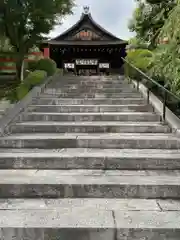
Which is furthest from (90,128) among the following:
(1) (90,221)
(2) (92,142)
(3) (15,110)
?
(1) (90,221)

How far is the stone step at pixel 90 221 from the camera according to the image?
2.50m

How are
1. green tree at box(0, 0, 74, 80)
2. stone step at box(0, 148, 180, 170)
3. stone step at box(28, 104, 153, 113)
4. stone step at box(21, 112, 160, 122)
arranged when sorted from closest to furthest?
stone step at box(0, 148, 180, 170) → stone step at box(21, 112, 160, 122) → stone step at box(28, 104, 153, 113) → green tree at box(0, 0, 74, 80)

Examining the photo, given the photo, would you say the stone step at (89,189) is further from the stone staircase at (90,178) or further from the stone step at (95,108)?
the stone step at (95,108)

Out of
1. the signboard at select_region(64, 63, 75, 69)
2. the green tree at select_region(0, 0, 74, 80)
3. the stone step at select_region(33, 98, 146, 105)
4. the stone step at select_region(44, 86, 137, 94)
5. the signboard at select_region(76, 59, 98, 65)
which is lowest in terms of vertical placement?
the stone step at select_region(33, 98, 146, 105)

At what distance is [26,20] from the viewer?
13.1 m

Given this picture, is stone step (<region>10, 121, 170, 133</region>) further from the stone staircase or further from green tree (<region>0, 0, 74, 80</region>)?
green tree (<region>0, 0, 74, 80</region>)

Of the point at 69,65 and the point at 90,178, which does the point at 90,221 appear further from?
the point at 69,65

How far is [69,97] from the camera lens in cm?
761

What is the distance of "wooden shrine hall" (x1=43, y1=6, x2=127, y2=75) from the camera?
1931cm

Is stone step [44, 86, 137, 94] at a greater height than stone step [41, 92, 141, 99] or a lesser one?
greater

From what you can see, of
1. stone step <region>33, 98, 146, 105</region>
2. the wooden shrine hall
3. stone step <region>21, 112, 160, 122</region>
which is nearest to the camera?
stone step <region>21, 112, 160, 122</region>

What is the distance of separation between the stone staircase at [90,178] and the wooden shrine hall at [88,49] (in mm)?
14294

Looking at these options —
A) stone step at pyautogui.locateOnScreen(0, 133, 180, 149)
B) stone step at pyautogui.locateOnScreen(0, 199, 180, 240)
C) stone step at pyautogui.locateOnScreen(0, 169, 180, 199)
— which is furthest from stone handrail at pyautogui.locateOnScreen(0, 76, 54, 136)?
stone step at pyautogui.locateOnScreen(0, 199, 180, 240)

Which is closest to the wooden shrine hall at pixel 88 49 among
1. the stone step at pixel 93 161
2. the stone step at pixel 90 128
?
the stone step at pixel 90 128
